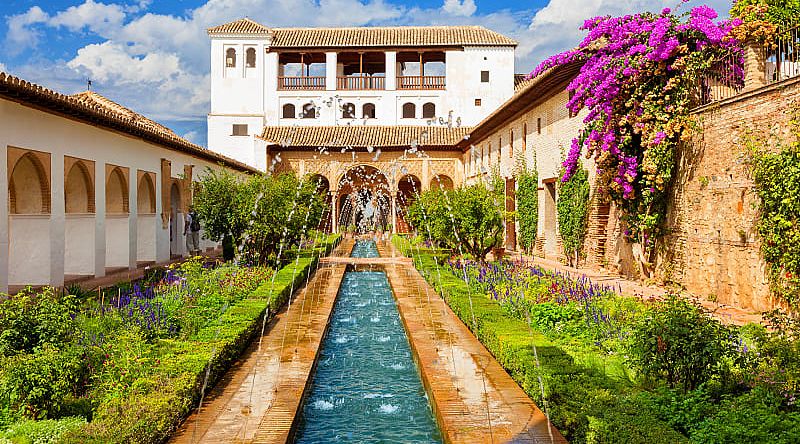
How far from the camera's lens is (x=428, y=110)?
35.2m

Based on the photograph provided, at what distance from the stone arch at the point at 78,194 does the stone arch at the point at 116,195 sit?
1442 mm

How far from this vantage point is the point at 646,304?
8750 mm

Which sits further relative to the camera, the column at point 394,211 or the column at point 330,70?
the column at point 394,211

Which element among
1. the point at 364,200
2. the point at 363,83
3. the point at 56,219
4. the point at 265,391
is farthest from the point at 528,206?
the point at 364,200

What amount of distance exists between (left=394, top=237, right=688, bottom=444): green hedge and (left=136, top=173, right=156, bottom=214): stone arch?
38.5 ft

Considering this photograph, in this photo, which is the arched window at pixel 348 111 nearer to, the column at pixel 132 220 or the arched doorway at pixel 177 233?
the arched doorway at pixel 177 233

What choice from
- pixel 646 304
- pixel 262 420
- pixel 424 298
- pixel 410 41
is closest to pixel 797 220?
pixel 646 304

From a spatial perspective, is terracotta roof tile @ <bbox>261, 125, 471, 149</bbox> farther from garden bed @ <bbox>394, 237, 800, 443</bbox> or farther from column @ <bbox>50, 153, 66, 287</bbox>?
garden bed @ <bbox>394, 237, 800, 443</bbox>

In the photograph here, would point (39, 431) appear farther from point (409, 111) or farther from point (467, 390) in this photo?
point (409, 111)

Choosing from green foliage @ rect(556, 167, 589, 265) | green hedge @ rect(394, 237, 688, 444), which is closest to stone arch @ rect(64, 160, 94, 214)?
green hedge @ rect(394, 237, 688, 444)

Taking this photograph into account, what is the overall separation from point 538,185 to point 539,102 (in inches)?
94.4

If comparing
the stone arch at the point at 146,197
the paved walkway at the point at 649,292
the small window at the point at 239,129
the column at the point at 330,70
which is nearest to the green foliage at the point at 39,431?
the paved walkway at the point at 649,292

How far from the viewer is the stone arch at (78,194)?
13.6 meters

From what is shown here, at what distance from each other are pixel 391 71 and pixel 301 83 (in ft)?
15.5
